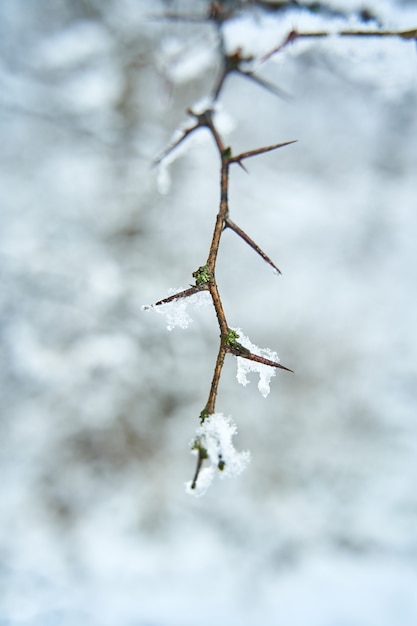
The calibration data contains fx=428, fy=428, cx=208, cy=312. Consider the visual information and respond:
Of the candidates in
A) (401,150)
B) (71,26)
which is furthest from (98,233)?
(401,150)

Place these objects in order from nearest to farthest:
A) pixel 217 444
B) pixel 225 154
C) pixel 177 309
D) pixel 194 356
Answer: pixel 217 444, pixel 177 309, pixel 225 154, pixel 194 356

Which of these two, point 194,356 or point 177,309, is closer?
point 177,309

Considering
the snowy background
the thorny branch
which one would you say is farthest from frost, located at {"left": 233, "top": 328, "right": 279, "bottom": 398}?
the snowy background

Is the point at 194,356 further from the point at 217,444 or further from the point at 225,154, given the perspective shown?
the point at 217,444

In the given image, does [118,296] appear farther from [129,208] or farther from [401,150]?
[401,150]

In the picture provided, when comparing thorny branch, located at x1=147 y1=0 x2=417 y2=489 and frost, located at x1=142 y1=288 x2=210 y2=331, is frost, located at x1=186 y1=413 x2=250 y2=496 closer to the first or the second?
thorny branch, located at x1=147 y1=0 x2=417 y2=489

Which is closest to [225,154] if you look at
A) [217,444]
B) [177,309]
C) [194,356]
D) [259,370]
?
[177,309]
